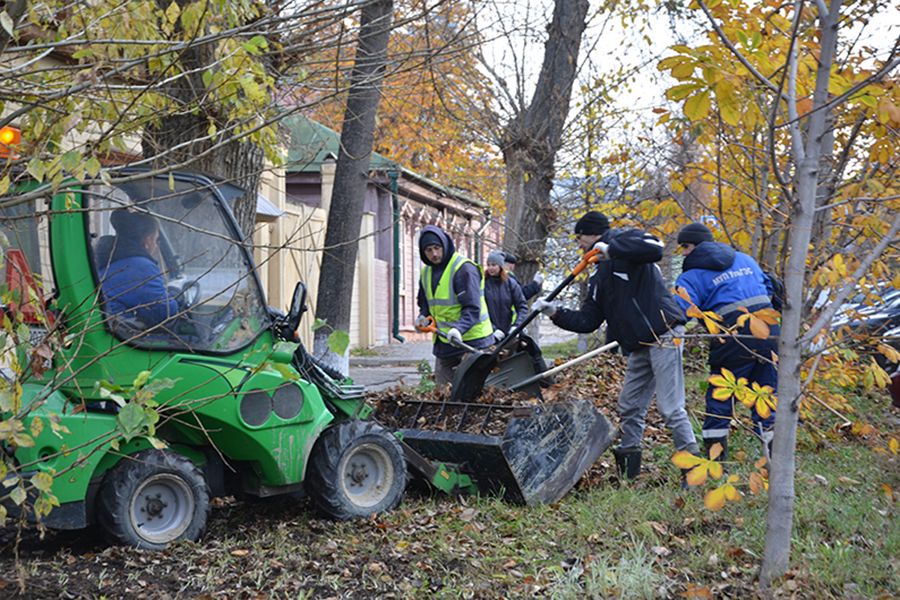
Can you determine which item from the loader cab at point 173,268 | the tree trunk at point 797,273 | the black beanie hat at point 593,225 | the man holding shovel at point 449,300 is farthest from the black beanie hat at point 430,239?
the tree trunk at point 797,273

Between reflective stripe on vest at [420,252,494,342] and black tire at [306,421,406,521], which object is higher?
reflective stripe on vest at [420,252,494,342]

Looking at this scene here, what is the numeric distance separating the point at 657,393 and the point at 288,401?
257 cm

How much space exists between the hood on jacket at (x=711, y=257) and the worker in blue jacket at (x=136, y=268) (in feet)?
12.3

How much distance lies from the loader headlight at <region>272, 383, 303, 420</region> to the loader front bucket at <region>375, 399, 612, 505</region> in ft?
3.85

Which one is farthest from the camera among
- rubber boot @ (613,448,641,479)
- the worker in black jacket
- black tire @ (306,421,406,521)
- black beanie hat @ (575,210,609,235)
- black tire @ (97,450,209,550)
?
black beanie hat @ (575,210,609,235)

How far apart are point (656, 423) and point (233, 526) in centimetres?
450

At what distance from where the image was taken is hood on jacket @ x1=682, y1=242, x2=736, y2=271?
23.3 feet

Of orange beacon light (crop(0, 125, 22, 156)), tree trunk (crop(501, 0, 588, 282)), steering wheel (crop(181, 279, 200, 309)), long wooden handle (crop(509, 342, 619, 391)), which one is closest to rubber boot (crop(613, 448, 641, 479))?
long wooden handle (crop(509, 342, 619, 391))

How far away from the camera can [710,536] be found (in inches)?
206

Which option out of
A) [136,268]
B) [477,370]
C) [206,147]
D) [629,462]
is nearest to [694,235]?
[629,462]

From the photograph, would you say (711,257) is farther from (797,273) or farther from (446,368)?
(797,273)

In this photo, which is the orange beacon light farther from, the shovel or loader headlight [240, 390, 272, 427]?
the shovel

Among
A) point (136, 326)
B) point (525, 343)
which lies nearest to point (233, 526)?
point (136, 326)

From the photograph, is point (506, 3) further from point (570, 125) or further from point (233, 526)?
point (570, 125)
